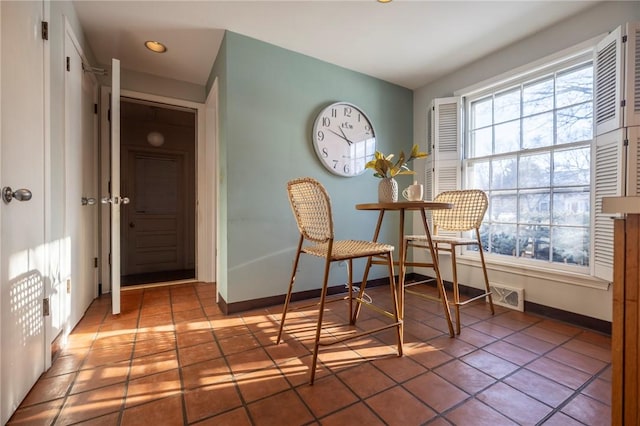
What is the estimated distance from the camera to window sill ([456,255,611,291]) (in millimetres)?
1925

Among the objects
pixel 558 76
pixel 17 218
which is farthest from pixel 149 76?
pixel 558 76

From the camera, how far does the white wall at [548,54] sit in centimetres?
188

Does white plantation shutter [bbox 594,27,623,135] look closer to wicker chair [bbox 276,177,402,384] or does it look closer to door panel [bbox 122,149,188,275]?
wicker chair [bbox 276,177,402,384]

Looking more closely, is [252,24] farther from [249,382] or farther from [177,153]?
[177,153]

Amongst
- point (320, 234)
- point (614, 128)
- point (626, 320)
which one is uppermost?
point (614, 128)

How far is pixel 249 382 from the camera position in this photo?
4.36ft

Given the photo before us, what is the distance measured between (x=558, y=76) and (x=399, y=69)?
1.37 meters

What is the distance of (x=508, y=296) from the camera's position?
7.82 ft

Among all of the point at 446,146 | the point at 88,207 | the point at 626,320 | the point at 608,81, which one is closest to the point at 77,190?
the point at 88,207

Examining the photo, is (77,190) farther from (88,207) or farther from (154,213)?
(154,213)

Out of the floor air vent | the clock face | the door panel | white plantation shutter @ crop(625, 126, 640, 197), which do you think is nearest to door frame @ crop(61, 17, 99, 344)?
the door panel

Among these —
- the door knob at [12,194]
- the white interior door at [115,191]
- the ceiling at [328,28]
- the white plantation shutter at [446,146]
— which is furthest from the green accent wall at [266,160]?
the door knob at [12,194]

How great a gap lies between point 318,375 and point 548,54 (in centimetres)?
→ 297

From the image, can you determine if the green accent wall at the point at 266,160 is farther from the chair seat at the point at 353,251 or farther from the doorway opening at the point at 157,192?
the doorway opening at the point at 157,192
